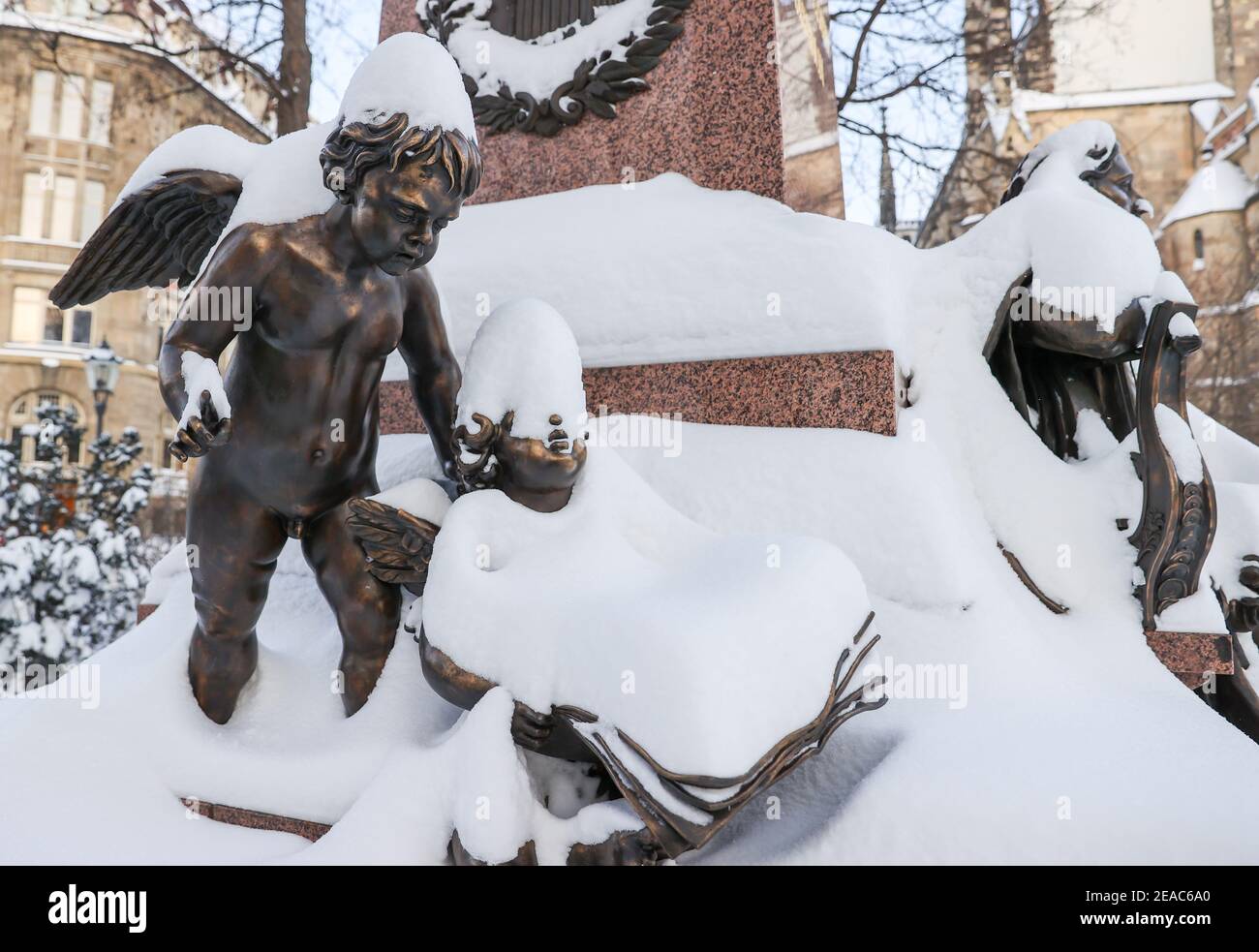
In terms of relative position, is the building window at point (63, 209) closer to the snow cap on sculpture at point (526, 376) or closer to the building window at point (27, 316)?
the building window at point (27, 316)

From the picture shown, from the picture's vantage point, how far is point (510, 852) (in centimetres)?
167

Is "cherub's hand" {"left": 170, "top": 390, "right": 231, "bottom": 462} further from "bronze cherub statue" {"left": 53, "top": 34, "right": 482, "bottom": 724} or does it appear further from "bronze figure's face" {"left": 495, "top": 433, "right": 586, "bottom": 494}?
"bronze figure's face" {"left": 495, "top": 433, "right": 586, "bottom": 494}

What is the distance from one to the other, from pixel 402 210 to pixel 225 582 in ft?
3.39

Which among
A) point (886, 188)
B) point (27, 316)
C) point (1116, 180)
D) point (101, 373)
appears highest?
point (27, 316)

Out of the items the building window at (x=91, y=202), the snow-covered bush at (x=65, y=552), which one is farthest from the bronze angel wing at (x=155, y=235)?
the building window at (x=91, y=202)

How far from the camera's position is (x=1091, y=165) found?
309 centimetres

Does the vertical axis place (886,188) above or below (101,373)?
above

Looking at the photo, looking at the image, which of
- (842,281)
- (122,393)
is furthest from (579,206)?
(122,393)

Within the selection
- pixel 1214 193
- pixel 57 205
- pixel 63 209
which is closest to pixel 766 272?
pixel 1214 193

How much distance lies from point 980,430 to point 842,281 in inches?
26.5

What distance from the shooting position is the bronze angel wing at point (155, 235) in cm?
223

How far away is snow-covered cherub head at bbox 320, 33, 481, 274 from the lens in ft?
5.93

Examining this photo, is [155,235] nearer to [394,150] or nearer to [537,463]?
[394,150]
